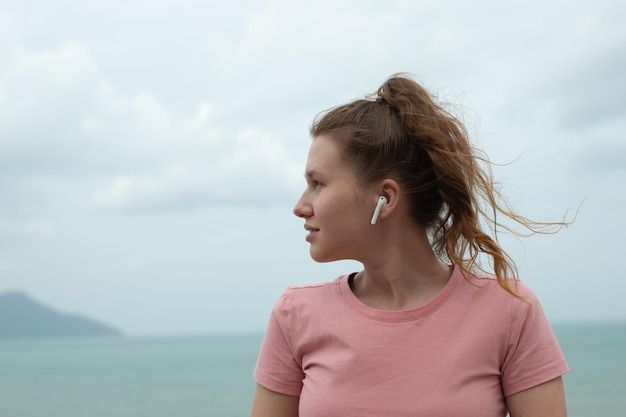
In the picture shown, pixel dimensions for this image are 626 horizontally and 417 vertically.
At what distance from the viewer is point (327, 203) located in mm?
2129

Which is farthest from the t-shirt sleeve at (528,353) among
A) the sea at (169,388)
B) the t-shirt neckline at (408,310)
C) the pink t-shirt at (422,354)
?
the sea at (169,388)

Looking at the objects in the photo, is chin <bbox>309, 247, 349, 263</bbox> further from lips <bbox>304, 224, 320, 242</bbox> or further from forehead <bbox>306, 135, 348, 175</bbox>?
forehead <bbox>306, 135, 348, 175</bbox>

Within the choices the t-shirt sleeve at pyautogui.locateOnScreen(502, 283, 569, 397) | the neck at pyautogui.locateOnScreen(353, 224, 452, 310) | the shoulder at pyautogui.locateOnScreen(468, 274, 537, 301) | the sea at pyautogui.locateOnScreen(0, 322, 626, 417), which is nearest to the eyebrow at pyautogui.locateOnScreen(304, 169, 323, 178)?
the neck at pyautogui.locateOnScreen(353, 224, 452, 310)

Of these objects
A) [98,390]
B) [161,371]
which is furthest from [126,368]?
[98,390]

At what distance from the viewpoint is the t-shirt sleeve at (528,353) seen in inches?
81.7

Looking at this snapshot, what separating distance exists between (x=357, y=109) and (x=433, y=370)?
644 mm

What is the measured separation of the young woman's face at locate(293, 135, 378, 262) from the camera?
2.13 meters

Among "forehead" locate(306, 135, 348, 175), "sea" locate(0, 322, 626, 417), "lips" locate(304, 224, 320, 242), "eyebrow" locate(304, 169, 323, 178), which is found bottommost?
"lips" locate(304, 224, 320, 242)

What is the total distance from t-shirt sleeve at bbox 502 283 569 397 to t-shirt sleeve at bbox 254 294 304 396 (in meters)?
0.51

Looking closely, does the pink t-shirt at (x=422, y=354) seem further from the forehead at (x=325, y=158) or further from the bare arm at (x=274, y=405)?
the forehead at (x=325, y=158)

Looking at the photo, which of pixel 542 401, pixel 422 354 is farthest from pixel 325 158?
pixel 542 401

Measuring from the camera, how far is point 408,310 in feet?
7.13

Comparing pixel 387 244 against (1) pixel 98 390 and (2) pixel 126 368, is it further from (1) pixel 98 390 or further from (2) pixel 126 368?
(2) pixel 126 368

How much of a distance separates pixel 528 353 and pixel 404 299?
0.32 metres
